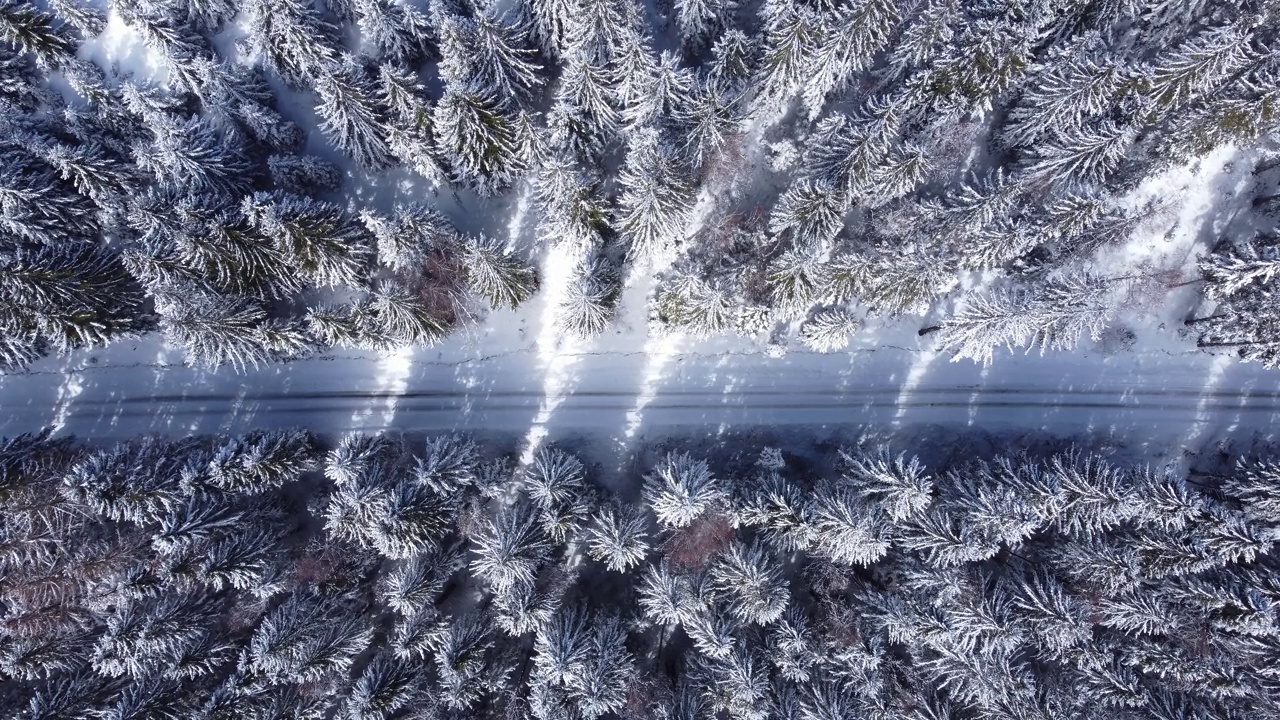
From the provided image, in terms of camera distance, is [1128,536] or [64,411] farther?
[64,411]

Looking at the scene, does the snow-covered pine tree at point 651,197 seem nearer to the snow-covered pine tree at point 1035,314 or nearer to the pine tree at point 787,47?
the pine tree at point 787,47

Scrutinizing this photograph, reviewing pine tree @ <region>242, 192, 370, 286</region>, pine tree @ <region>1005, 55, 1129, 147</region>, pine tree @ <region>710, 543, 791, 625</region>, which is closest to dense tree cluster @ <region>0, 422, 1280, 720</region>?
pine tree @ <region>710, 543, 791, 625</region>

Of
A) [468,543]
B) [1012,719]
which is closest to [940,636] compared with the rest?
[1012,719]

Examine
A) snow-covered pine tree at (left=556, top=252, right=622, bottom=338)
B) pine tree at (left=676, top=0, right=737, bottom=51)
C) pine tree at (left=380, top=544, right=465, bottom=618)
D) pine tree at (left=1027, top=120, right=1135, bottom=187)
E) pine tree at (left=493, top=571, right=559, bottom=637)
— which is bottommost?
pine tree at (left=380, top=544, right=465, bottom=618)

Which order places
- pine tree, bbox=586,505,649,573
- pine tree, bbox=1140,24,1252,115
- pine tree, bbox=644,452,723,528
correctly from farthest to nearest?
1. pine tree, bbox=586,505,649,573
2. pine tree, bbox=644,452,723,528
3. pine tree, bbox=1140,24,1252,115

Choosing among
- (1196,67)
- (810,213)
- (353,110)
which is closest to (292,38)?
(353,110)

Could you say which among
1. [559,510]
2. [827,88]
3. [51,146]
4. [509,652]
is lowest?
[509,652]

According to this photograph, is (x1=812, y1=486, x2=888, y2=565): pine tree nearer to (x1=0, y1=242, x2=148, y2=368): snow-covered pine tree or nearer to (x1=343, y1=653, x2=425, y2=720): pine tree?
(x1=343, y1=653, x2=425, y2=720): pine tree

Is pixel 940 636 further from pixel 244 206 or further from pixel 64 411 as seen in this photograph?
pixel 64 411
